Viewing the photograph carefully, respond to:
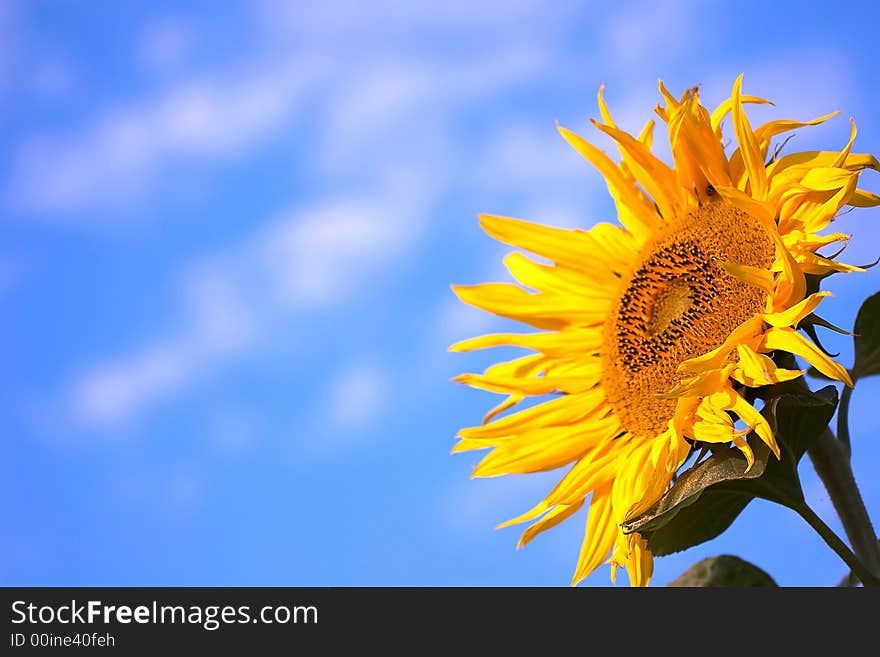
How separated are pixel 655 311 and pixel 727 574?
878 millimetres

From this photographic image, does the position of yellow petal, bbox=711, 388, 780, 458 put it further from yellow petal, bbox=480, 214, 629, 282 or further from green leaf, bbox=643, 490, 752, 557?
yellow petal, bbox=480, 214, 629, 282

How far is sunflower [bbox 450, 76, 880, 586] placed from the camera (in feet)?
7.91

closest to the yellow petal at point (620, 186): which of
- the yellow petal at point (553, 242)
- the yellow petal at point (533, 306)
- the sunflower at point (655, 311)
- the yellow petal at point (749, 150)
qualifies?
the sunflower at point (655, 311)

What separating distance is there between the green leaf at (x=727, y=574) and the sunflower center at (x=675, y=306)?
69 centimetres

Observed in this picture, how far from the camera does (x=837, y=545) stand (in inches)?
96.2

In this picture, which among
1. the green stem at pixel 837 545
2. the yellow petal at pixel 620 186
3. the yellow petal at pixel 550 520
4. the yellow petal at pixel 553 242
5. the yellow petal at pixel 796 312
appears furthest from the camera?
the yellow petal at pixel 553 242

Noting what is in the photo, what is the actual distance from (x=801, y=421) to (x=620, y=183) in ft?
2.88

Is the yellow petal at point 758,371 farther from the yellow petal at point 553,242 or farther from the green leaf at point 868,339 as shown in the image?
the yellow petal at point 553,242

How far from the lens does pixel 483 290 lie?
3189 millimetres

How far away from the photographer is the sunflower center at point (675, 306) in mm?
2635

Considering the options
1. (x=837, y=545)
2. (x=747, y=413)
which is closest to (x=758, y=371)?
(x=747, y=413)

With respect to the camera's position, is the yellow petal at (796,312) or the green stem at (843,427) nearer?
the yellow petal at (796,312)

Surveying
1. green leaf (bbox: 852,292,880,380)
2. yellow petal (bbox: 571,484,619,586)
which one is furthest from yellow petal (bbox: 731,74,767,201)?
yellow petal (bbox: 571,484,619,586)
